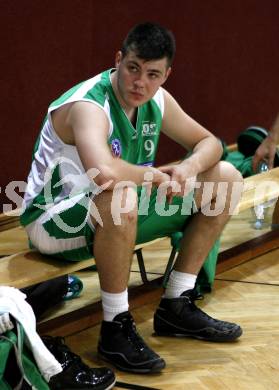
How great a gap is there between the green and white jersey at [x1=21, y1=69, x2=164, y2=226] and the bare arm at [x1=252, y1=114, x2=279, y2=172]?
96 centimetres

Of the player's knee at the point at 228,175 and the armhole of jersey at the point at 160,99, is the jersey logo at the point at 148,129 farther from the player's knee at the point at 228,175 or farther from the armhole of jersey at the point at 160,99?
the player's knee at the point at 228,175

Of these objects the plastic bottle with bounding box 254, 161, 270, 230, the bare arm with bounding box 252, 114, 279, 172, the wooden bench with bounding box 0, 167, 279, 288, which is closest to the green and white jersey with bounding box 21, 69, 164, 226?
the wooden bench with bounding box 0, 167, 279, 288

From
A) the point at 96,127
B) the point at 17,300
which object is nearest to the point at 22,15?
the point at 96,127

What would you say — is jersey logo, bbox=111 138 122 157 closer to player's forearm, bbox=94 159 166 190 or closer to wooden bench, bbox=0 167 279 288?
player's forearm, bbox=94 159 166 190

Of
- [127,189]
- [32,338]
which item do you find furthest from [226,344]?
[32,338]

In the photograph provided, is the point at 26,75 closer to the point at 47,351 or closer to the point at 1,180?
the point at 1,180

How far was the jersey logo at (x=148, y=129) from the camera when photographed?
3.24 m

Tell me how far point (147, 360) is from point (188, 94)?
2358 millimetres

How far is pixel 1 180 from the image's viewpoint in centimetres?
410

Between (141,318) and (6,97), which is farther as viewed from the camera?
(6,97)

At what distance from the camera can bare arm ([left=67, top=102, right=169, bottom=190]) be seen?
286cm

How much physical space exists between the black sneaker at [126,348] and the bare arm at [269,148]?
1.31m

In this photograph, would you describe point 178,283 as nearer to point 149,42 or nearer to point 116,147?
point 116,147

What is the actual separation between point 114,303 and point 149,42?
0.84m
